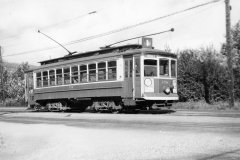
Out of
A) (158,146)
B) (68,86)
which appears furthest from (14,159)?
(68,86)

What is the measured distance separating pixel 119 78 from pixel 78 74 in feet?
11.7

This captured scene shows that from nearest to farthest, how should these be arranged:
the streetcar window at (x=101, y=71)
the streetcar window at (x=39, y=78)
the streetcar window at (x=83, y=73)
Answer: the streetcar window at (x=101, y=71), the streetcar window at (x=83, y=73), the streetcar window at (x=39, y=78)

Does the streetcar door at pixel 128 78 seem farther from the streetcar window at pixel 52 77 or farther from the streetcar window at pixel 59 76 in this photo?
the streetcar window at pixel 52 77

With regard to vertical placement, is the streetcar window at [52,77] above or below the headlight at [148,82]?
above

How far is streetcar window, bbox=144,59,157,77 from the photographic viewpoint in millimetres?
18562

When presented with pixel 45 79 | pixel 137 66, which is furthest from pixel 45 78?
pixel 137 66

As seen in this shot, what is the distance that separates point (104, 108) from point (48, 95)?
18.8ft

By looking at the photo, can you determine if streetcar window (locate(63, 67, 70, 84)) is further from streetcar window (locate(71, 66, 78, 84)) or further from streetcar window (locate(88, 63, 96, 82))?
streetcar window (locate(88, 63, 96, 82))

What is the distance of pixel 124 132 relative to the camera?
10.9 metres

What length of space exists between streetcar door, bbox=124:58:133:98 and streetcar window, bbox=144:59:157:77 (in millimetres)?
742

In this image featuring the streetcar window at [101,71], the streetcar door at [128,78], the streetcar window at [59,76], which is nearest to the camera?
Result: the streetcar door at [128,78]

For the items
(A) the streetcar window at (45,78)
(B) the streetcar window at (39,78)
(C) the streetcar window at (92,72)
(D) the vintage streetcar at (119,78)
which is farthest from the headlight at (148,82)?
(B) the streetcar window at (39,78)

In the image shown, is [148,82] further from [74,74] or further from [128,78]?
[74,74]

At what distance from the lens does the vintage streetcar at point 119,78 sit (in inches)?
728
